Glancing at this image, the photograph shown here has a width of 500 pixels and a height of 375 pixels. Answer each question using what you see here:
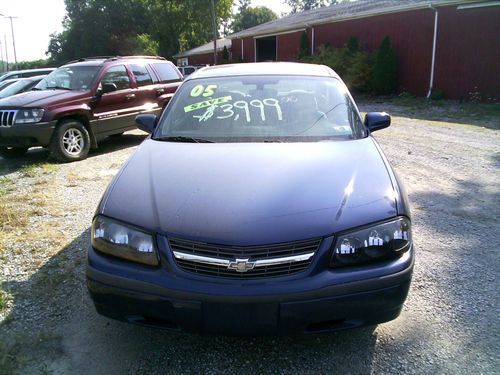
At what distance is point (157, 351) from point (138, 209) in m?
0.87

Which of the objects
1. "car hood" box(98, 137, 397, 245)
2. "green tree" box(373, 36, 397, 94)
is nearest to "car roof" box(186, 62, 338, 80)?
"car hood" box(98, 137, 397, 245)

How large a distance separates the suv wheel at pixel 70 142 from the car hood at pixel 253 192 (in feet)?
16.7

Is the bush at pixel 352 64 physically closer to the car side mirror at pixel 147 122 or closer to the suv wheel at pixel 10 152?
the suv wheel at pixel 10 152

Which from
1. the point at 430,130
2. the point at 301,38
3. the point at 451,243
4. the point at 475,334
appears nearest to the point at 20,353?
the point at 475,334

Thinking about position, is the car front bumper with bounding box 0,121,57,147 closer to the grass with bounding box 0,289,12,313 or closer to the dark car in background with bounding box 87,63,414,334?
the grass with bounding box 0,289,12,313

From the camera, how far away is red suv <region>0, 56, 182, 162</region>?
725cm

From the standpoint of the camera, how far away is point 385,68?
17.4 metres

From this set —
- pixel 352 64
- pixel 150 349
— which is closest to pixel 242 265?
pixel 150 349

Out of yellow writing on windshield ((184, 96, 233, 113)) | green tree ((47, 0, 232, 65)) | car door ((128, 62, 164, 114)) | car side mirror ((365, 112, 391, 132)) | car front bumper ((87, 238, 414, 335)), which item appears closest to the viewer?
car front bumper ((87, 238, 414, 335))

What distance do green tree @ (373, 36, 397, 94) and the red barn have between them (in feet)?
→ 2.02

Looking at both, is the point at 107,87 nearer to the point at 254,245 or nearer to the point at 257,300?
the point at 254,245

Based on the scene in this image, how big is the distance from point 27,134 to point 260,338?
623cm

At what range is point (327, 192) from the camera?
2402 millimetres

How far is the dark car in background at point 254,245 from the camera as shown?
2.11m
